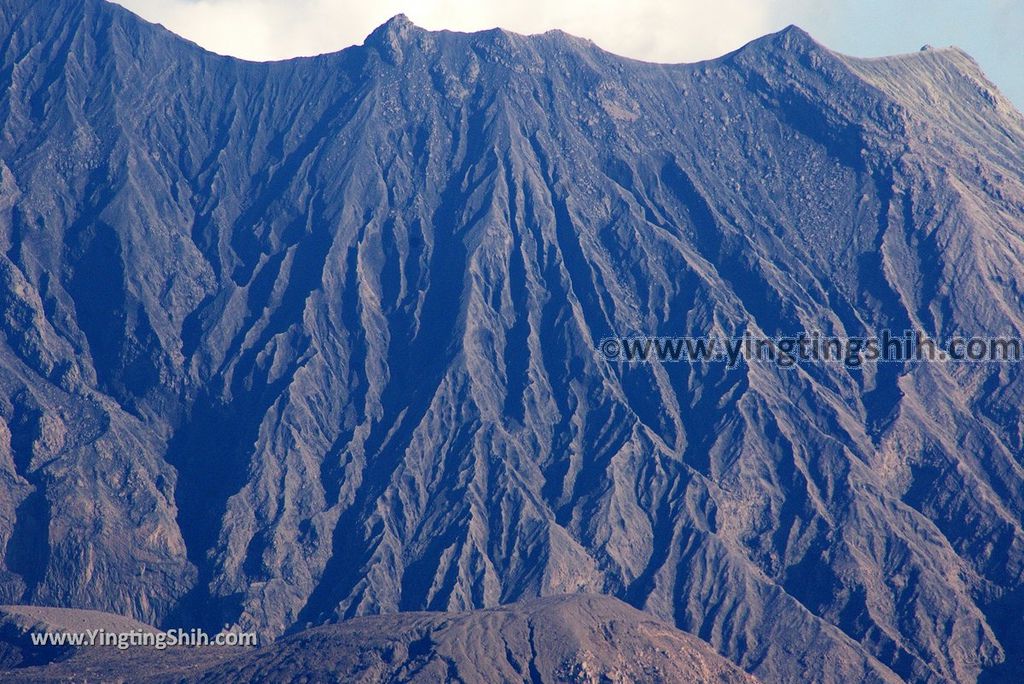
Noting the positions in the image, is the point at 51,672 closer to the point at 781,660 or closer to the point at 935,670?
the point at 781,660

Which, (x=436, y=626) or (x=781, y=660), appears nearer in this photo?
(x=436, y=626)

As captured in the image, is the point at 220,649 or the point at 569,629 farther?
the point at 220,649

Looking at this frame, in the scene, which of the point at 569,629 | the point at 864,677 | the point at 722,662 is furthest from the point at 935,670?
the point at 569,629

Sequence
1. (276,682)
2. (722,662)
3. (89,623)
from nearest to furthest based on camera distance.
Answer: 1. (276,682)
2. (722,662)
3. (89,623)

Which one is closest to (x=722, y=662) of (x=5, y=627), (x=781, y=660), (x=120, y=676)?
(x=781, y=660)

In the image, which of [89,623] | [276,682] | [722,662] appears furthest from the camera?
[89,623]

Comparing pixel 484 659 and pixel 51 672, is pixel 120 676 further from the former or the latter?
pixel 484 659
